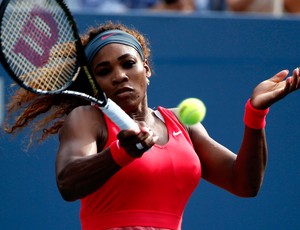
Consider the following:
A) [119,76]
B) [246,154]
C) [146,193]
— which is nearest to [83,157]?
[146,193]

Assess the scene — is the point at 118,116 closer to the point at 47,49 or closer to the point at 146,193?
the point at 146,193

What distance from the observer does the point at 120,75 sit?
312 cm

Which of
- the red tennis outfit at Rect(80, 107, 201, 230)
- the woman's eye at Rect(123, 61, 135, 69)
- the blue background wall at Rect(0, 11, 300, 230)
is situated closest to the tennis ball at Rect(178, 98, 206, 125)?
the red tennis outfit at Rect(80, 107, 201, 230)

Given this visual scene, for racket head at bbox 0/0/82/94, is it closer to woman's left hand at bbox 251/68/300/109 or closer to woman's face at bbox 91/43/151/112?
woman's face at bbox 91/43/151/112

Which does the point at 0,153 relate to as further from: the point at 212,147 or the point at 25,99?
the point at 212,147

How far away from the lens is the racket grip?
276 cm

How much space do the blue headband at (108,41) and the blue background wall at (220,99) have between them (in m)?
1.41

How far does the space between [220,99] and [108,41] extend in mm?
1725

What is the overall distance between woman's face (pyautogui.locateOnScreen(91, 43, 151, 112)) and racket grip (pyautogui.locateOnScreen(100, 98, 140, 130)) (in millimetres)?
A: 203

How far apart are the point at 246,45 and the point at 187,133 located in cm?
169

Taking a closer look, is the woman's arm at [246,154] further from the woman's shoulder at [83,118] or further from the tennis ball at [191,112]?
the woman's shoulder at [83,118]

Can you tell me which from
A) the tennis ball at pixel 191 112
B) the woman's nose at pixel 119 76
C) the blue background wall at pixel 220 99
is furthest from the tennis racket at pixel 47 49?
the blue background wall at pixel 220 99

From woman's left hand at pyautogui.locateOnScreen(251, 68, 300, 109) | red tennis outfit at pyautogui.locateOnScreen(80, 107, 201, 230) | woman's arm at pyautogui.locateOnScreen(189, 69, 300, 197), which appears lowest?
red tennis outfit at pyautogui.locateOnScreen(80, 107, 201, 230)

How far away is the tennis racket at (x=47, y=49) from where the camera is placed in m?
3.03
